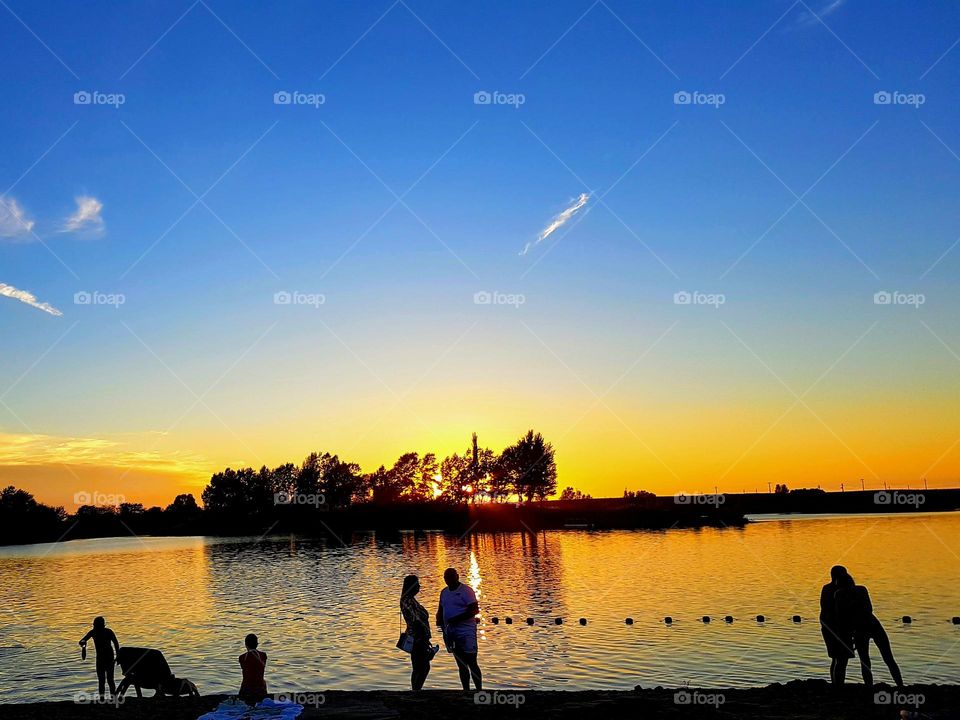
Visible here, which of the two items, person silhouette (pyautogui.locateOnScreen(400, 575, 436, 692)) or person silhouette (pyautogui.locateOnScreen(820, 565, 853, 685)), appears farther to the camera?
person silhouette (pyautogui.locateOnScreen(820, 565, 853, 685))

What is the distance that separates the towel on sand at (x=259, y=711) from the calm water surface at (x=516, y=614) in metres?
9.05

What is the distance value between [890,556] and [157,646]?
65.9m

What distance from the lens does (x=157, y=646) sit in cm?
3666

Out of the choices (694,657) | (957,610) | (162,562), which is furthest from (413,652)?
(162,562)

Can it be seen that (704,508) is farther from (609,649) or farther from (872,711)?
(872,711)

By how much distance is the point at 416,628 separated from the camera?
732 inches
